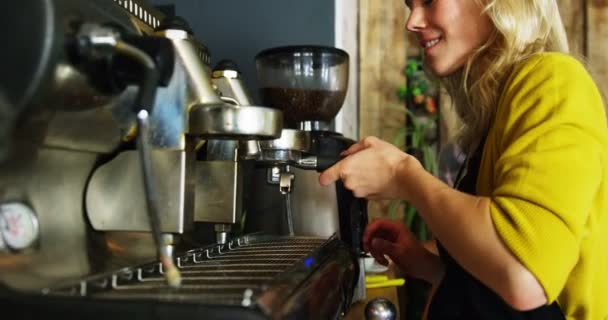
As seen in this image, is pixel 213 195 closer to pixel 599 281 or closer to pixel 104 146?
pixel 104 146

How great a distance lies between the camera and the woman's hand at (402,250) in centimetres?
94

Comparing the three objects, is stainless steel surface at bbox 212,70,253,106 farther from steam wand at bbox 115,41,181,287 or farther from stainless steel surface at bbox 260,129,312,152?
steam wand at bbox 115,41,181,287

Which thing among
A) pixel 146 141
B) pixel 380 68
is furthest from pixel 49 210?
pixel 380 68

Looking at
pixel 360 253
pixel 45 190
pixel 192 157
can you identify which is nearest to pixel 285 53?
pixel 360 253

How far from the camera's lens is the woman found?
1.80ft

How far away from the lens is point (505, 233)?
55 centimetres

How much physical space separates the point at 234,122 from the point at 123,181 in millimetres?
143

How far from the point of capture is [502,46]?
0.73 m

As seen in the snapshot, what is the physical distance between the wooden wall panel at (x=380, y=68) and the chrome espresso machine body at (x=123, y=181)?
3.36 feet

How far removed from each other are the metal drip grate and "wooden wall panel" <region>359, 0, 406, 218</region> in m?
1.04

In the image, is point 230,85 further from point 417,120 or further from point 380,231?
point 417,120

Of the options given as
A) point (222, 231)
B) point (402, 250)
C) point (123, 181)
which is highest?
point (123, 181)

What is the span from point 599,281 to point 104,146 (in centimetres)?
58

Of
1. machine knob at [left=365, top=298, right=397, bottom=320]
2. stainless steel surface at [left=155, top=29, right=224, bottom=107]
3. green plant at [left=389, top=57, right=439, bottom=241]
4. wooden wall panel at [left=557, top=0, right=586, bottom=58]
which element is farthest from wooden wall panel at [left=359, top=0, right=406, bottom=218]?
stainless steel surface at [left=155, top=29, right=224, bottom=107]
